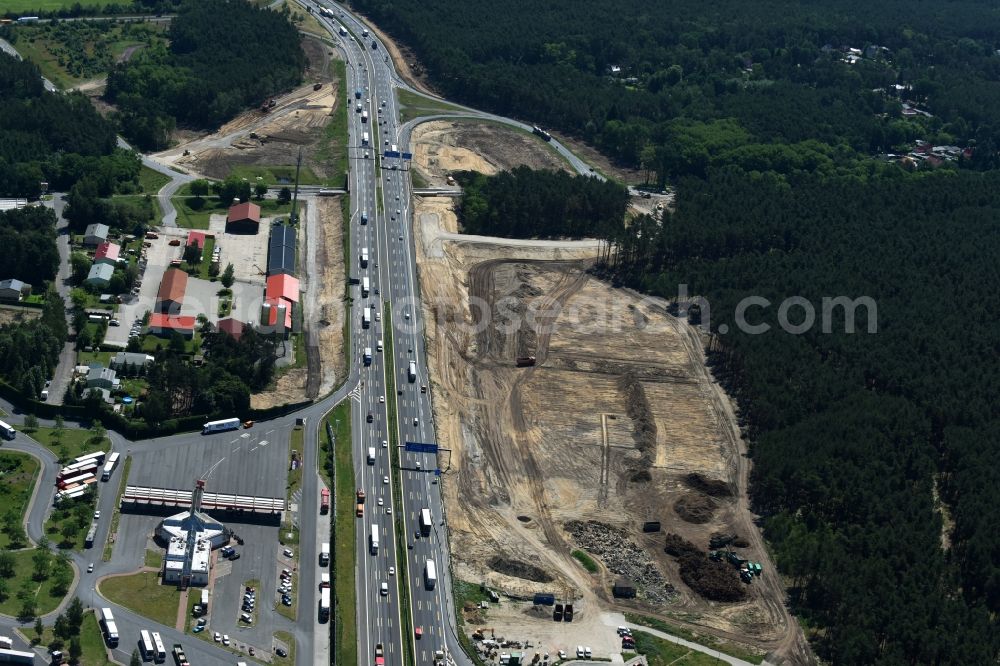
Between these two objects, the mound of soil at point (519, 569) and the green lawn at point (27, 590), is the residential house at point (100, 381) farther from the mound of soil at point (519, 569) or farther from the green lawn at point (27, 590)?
the mound of soil at point (519, 569)

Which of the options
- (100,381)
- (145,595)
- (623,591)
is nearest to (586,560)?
(623,591)

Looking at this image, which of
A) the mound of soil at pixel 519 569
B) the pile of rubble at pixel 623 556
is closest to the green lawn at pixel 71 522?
the mound of soil at pixel 519 569

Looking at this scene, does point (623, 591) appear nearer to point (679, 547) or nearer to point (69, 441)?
point (679, 547)

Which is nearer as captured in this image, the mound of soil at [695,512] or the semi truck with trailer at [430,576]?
the semi truck with trailer at [430,576]

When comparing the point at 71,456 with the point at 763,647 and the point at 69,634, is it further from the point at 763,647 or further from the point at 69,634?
the point at 763,647

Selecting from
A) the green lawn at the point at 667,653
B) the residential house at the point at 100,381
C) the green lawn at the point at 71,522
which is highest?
the residential house at the point at 100,381

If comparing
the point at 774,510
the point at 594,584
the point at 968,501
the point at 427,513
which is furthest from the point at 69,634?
the point at 968,501

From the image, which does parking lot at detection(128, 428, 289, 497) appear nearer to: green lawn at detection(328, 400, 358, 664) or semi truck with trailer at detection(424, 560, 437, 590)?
green lawn at detection(328, 400, 358, 664)
